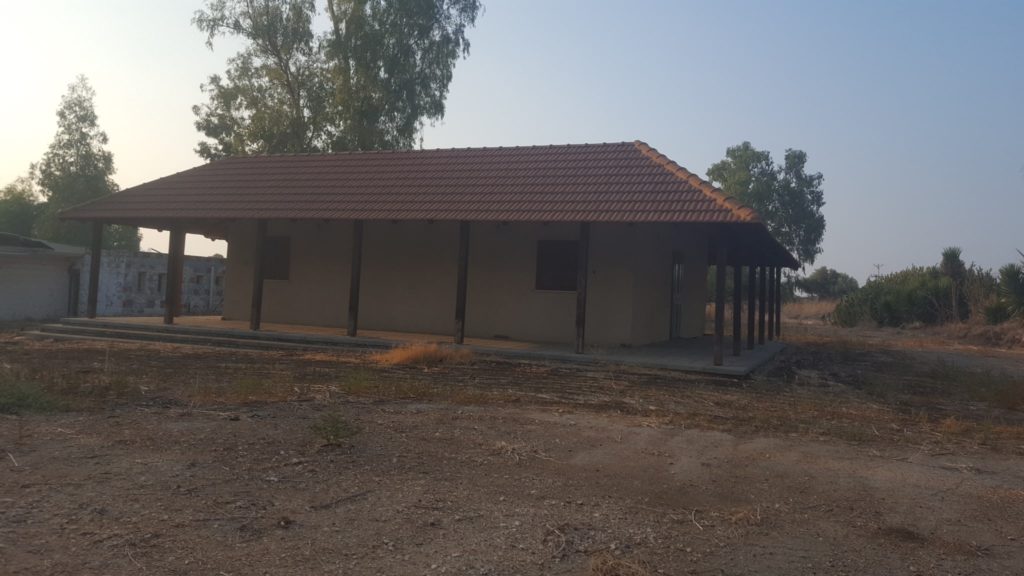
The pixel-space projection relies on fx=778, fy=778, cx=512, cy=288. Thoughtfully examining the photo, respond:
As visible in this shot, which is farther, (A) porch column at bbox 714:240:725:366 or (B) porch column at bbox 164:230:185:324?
(B) porch column at bbox 164:230:185:324

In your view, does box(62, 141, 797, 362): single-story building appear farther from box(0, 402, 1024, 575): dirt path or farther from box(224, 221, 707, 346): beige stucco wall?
box(0, 402, 1024, 575): dirt path

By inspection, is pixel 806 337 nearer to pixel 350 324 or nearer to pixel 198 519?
pixel 350 324

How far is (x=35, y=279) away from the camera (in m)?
24.7

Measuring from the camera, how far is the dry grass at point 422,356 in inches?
523

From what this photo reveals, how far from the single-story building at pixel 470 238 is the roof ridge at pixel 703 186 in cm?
7

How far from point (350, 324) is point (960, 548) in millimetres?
13323

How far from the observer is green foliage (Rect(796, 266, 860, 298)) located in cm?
7025

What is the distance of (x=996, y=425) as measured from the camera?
925cm

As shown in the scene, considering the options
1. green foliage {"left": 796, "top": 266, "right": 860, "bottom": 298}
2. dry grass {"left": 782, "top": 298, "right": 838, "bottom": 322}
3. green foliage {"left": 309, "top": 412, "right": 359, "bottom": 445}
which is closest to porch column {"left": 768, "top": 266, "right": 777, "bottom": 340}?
green foliage {"left": 309, "top": 412, "right": 359, "bottom": 445}

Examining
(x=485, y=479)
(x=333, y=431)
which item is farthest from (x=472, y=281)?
(x=485, y=479)

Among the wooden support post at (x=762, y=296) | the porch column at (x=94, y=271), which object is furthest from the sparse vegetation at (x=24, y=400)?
the wooden support post at (x=762, y=296)

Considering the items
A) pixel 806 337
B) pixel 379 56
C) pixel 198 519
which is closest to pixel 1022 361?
pixel 806 337

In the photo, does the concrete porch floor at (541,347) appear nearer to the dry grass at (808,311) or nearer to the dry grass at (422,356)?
the dry grass at (422,356)

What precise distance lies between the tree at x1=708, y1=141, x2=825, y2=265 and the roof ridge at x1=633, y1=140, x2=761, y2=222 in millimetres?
33590
